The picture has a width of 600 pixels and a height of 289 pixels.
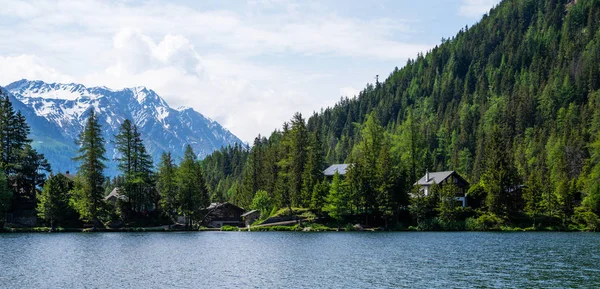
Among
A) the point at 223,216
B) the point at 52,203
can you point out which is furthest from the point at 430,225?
the point at 52,203

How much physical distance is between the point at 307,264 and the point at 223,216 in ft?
254

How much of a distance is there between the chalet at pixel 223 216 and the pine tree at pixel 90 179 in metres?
26.4

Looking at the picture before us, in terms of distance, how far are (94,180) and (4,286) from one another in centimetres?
6555

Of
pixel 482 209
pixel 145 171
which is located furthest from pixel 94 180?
pixel 482 209

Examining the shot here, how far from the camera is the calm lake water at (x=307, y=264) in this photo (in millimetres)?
39500

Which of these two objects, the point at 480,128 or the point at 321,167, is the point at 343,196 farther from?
the point at 480,128

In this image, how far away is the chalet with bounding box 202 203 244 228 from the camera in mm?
122812

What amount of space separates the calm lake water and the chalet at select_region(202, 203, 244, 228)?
51.1 m

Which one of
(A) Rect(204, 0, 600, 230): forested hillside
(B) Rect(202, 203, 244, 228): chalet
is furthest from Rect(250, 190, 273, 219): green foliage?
(B) Rect(202, 203, 244, 228): chalet

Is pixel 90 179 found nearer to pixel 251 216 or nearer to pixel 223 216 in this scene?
pixel 223 216

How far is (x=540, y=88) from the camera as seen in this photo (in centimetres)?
19412

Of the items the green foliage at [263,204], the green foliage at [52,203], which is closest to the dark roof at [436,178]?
the green foliage at [263,204]

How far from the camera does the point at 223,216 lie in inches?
4916

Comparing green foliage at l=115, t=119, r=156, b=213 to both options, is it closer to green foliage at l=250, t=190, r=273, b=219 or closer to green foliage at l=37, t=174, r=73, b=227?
green foliage at l=37, t=174, r=73, b=227
